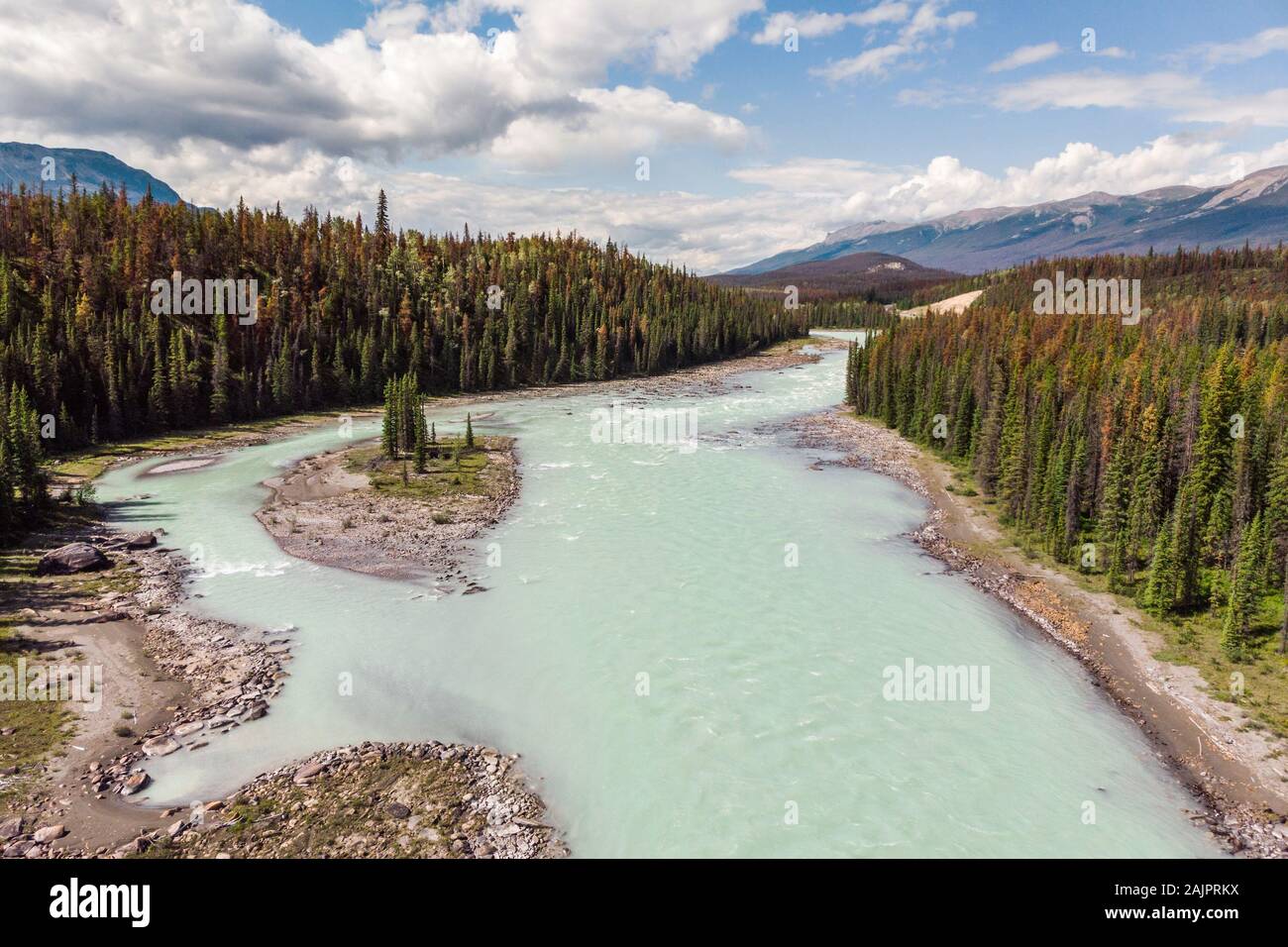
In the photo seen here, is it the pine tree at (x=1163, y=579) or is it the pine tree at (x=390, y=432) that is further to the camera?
the pine tree at (x=390, y=432)

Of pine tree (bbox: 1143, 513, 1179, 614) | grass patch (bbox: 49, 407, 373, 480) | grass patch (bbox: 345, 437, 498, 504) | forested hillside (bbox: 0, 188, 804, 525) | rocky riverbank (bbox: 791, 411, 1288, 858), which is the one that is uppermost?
forested hillside (bbox: 0, 188, 804, 525)

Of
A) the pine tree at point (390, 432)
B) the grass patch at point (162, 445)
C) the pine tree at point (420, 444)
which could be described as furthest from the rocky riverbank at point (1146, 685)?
the grass patch at point (162, 445)

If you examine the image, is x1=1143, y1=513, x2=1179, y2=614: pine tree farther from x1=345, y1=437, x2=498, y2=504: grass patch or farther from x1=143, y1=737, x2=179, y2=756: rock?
x1=143, y1=737, x2=179, y2=756: rock

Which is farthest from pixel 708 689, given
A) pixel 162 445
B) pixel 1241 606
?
pixel 162 445

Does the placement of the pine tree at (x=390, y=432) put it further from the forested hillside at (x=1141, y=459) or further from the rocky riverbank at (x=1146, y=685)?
the forested hillside at (x=1141, y=459)

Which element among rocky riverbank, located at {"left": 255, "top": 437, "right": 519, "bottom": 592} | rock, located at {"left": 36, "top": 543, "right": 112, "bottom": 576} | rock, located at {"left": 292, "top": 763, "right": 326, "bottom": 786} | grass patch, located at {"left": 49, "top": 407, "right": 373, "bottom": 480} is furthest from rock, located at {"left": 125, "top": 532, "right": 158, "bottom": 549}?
rock, located at {"left": 292, "top": 763, "right": 326, "bottom": 786}
